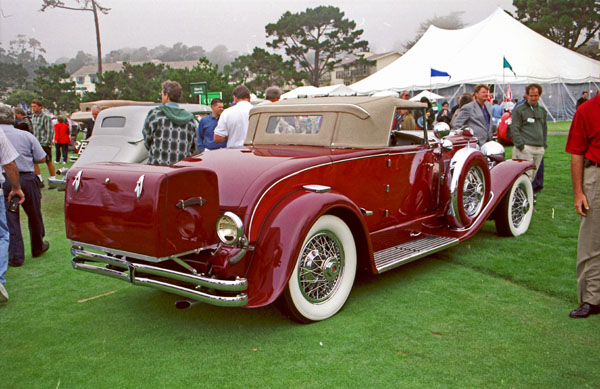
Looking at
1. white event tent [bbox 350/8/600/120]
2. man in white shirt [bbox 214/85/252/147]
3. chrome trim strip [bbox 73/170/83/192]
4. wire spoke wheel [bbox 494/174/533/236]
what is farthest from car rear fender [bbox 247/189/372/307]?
white event tent [bbox 350/8/600/120]

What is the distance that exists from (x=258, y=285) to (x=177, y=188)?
89 centimetres

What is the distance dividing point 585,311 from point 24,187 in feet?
19.4

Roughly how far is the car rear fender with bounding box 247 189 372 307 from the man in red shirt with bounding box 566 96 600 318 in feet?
6.14

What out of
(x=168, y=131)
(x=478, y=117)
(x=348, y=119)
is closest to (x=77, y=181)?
(x=168, y=131)

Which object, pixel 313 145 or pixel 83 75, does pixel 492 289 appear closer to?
pixel 313 145

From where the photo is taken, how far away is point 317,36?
175 ft

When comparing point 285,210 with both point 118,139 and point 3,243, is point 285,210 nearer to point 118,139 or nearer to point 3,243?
point 3,243

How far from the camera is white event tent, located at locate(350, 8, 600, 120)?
27.7 metres

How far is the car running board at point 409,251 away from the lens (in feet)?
14.1

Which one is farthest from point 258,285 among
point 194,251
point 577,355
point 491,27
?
point 491,27

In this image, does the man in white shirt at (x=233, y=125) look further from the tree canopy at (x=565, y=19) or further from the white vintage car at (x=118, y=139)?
the tree canopy at (x=565, y=19)

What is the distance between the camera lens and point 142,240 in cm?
316

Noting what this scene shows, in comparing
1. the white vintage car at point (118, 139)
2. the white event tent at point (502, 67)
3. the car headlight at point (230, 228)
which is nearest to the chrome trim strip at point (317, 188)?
the car headlight at point (230, 228)

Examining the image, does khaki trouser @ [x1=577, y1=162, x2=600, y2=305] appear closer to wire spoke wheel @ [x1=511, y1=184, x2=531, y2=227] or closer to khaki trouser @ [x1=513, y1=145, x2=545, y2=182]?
wire spoke wheel @ [x1=511, y1=184, x2=531, y2=227]
